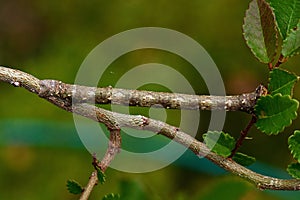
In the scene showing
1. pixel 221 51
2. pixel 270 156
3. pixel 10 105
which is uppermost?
pixel 221 51

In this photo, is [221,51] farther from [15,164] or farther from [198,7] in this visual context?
[15,164]

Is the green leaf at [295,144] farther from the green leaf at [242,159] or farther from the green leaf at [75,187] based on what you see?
Result: the green leaf at [75,187]

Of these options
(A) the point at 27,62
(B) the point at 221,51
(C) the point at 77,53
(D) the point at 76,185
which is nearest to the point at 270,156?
(B) the point at 221,51

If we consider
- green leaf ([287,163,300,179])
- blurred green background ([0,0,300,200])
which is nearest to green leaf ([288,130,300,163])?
green leaf ([287,163,300,179])

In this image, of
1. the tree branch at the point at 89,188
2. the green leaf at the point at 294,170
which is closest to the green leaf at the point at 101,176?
the tree branch at the point at 89,188

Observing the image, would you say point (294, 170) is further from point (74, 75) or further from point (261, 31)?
point (74, 75)
